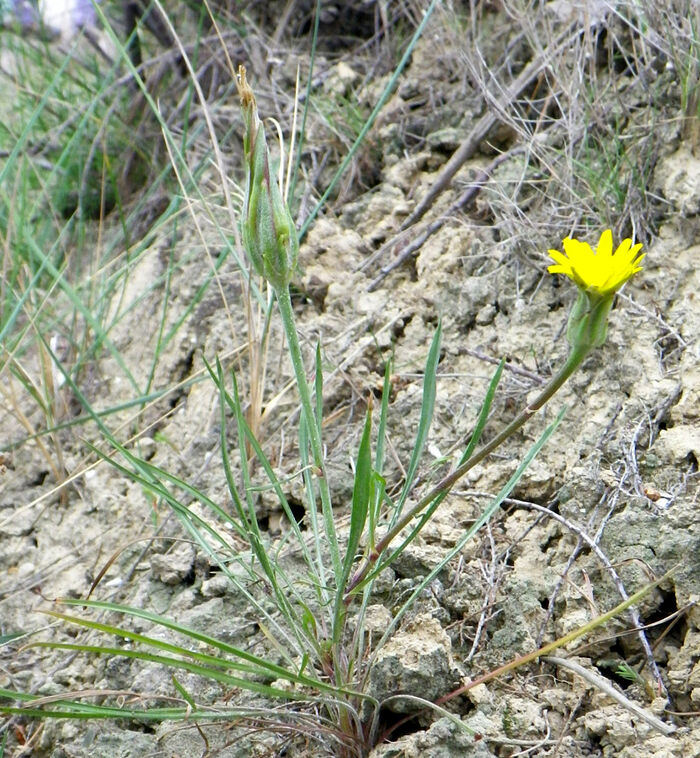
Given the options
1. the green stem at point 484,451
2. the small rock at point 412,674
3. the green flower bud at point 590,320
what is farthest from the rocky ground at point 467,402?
the green flower bud at point 590,320

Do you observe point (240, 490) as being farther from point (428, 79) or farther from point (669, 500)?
point (428, 79)

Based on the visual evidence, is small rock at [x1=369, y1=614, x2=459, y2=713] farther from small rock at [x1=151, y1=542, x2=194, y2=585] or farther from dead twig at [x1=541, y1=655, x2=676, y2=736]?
small rock at [x1=151, y1=542, x2=194, y2=585]

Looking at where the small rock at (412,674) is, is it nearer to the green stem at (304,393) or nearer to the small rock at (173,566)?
the green stem at (304,393)

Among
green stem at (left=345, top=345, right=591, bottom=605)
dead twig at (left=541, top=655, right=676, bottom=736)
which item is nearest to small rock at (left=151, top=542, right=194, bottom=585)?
green stem at (left=345, top=345, right=591, bottom=605)

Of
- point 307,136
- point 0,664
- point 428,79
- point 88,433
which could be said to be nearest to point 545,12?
point 428,79

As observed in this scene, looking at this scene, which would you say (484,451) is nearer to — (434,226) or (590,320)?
(590,320)

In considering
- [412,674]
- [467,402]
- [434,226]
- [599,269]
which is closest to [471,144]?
[434,226]
